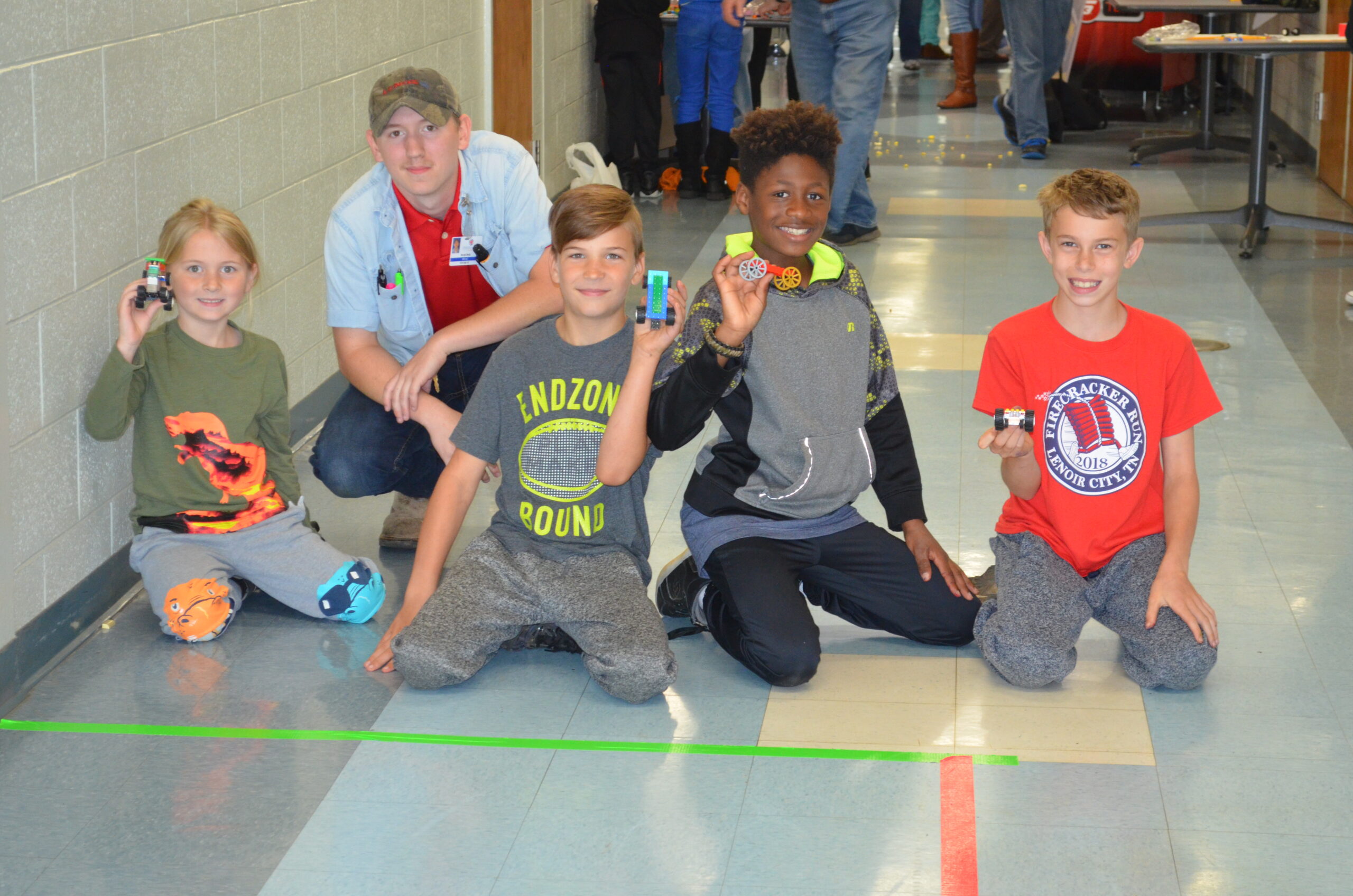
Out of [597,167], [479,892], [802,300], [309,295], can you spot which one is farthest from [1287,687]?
[597,167]

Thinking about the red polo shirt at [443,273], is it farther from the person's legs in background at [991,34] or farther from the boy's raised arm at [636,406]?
the person's legs in background at [991,34]

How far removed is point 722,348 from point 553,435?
44 centimetres

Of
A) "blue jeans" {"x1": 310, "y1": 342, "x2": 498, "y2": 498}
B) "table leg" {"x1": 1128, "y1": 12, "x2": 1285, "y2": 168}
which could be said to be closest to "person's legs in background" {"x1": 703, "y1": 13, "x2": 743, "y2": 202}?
"table leg" {"x1": 1128, "y1": 12, "x2": 1285, "y2": 168}

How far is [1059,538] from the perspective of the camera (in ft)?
9.27

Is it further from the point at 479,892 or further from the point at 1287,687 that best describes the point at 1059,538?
the point at 479,892

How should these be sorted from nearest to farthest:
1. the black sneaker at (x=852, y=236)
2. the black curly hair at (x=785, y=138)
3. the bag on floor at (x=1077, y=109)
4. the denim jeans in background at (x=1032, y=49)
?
the black curly hair at (x=785, y=138) → the black sneaker at (x=852, y=236) → the denim jeans in background at (x=1032, y=49) → the bag on floor at (x=1077, y=109)

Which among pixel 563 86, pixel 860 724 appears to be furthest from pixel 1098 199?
pixel 563 86

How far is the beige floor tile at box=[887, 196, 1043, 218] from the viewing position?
744cm

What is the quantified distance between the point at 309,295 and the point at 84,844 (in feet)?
7.71

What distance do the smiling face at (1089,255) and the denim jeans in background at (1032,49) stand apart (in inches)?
261

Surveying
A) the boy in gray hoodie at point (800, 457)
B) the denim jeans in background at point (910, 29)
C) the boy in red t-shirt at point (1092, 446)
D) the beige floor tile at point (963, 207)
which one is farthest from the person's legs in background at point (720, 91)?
the denim jeans in background at point (910, 29)

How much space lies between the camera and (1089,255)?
9.04ft

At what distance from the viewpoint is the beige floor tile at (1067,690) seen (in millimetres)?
2649

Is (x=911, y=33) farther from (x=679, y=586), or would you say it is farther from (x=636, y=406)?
(x=636, y=406)
